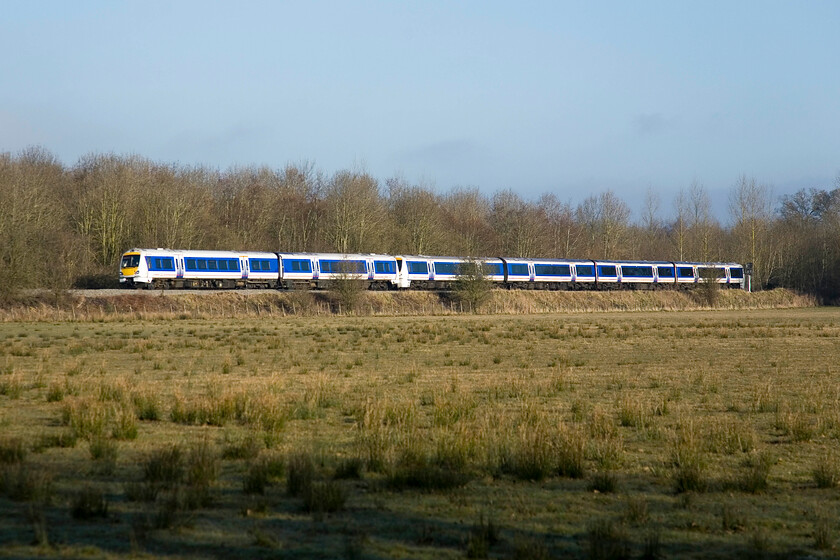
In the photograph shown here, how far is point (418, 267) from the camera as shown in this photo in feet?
227

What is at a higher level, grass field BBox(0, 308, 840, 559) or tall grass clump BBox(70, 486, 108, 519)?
tall grass clump BBox(70, 486, 108, 519)

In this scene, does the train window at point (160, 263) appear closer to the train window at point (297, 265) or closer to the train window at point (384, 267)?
the train window at point (297, 265)

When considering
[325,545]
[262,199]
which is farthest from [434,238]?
[325,545]

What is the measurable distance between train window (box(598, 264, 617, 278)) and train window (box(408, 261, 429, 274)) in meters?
18.2

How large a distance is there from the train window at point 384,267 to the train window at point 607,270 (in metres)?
21.4

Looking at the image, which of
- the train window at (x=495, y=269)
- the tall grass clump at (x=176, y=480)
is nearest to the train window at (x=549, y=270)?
the train window at (x=495, y=269)

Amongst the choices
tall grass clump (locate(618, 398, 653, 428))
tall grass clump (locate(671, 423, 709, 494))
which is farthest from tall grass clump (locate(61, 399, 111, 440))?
tall grass clump (locate(618, 398, 653, 428))

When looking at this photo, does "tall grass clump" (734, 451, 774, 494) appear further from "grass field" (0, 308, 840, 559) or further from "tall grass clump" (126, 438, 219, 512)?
"tall grass clump" (126, 438, 219, 512)

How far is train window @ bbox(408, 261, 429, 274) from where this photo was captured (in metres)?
68.5

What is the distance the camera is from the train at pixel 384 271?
5681cm

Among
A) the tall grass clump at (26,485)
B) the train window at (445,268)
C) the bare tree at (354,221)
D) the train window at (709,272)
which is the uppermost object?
the bare tree at (354,221)

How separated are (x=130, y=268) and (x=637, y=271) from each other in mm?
45032

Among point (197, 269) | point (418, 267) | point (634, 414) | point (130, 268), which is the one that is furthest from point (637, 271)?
point (634, 414)

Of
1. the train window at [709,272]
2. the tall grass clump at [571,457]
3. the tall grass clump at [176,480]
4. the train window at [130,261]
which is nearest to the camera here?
the tall grass clump at [176,480]
